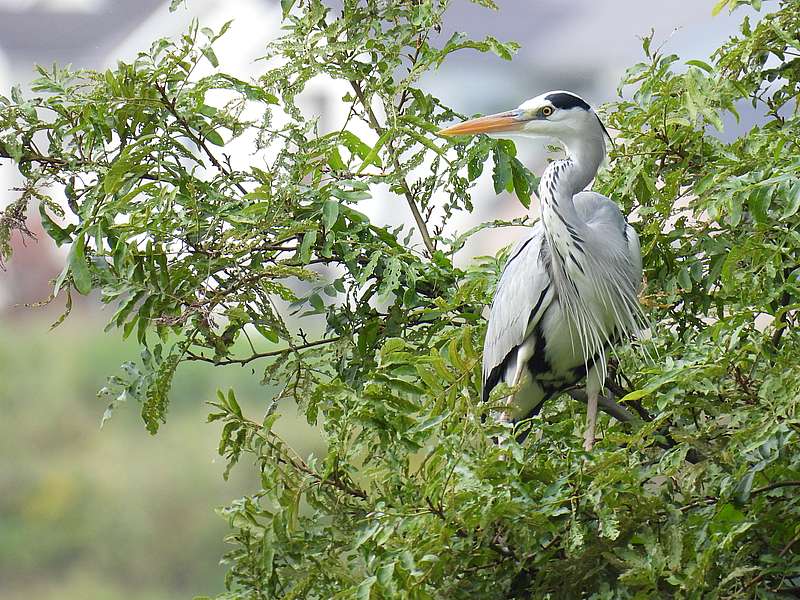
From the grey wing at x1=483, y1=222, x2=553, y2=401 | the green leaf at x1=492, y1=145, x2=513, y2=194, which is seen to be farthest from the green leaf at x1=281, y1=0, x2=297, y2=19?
the grey wing at x1=483, y1=222, x2=553, y2=401

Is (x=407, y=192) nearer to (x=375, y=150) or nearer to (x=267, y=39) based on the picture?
(x=375, y=150)

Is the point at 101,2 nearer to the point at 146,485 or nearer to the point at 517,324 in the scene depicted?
the point at 146,485

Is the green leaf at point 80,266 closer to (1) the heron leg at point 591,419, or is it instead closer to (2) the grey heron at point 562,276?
(2) the grey heron at point 562,276

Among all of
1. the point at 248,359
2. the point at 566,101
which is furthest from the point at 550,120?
the point at 248,359

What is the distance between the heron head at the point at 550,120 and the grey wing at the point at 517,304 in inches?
4.8

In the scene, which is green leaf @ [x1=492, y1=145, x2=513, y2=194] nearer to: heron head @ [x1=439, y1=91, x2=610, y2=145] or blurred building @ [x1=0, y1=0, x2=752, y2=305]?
heron head @ [x1=439, y1=91, x2=610, y2=145]

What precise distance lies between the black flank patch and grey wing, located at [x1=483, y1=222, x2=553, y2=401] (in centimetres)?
15

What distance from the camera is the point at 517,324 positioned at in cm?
131

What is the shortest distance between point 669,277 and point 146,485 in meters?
1.77

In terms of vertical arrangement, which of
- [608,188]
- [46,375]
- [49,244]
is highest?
[49,244]

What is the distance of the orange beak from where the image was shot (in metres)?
1.30

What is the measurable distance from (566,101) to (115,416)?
1661mm

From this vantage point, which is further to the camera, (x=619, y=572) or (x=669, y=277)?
(x=669, y=277)

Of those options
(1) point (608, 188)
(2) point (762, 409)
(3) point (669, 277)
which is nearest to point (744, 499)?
(2) point (762, 409)
